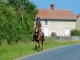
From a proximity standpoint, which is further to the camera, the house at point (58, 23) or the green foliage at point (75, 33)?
the house at point (58, 23)

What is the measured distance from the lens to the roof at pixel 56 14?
284 ft

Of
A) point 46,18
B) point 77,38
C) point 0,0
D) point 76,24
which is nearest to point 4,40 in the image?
point 0,0

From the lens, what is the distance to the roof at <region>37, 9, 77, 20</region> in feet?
284

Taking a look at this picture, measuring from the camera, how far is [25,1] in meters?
64.8

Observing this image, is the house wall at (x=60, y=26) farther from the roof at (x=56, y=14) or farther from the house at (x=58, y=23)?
the roof at (x=56, y=14)

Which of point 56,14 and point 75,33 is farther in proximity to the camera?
point 56,14

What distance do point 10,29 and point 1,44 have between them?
3954mm

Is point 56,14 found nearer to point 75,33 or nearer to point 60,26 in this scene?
point 60,26

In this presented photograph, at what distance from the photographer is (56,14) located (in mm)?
87875

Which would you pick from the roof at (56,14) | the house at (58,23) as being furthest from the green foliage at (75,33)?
the roof at (56,14)

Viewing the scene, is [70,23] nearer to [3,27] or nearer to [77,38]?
[77,38]

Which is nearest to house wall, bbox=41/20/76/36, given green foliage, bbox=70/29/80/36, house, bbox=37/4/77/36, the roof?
house, bbox=37/4/77/36

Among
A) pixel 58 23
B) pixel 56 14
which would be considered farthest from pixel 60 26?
pixel 56 14

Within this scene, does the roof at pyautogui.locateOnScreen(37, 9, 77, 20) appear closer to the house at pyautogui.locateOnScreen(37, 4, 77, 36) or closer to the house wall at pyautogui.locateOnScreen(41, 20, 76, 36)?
the house at pyautogui.locateOnScreen(37, 4, 77, 36)
